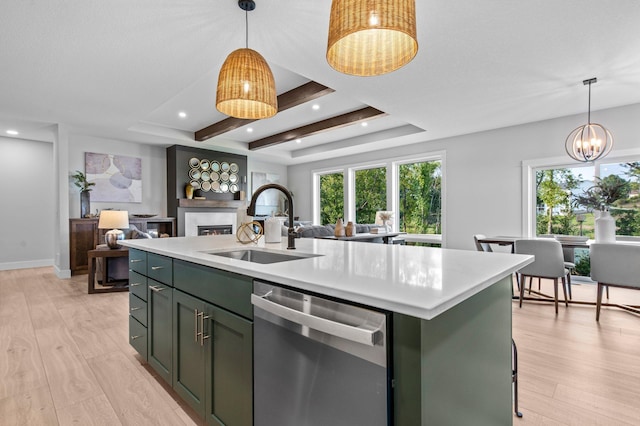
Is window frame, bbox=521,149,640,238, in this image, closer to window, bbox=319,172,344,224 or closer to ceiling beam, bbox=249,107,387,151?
ceiling beam, bbox=249,107,387,151

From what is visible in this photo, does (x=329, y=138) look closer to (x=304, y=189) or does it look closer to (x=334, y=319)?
(x=304, y=189)

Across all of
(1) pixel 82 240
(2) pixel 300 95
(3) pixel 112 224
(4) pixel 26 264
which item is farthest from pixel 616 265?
(4) pixel 26 264

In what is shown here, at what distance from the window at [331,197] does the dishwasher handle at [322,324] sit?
276 inches

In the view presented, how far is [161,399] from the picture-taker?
182 centimetres

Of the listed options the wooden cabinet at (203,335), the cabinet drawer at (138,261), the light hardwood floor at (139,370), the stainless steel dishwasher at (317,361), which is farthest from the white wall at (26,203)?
the stainless steel dishwasher at (317,361)

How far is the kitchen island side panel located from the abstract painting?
693 cm

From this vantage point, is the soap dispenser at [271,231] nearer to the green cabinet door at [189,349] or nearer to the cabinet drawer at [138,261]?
the green cabinet door at [189,349]

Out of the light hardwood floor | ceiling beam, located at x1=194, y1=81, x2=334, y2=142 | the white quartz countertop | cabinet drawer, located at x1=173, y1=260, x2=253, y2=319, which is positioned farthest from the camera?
ceiling beam, located at x1=194, y1=81, x2=334, y2=142

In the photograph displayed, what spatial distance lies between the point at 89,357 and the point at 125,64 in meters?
2.65

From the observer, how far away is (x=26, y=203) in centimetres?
613

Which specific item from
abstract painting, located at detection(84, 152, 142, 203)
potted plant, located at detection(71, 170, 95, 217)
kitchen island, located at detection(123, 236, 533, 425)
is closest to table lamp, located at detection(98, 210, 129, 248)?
potted plant, located at detection(71, 170, 95, 217)

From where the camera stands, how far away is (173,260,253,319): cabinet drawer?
48.6 inches

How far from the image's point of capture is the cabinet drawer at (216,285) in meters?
1.23

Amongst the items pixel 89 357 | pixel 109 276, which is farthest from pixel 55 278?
pixel 89 357
